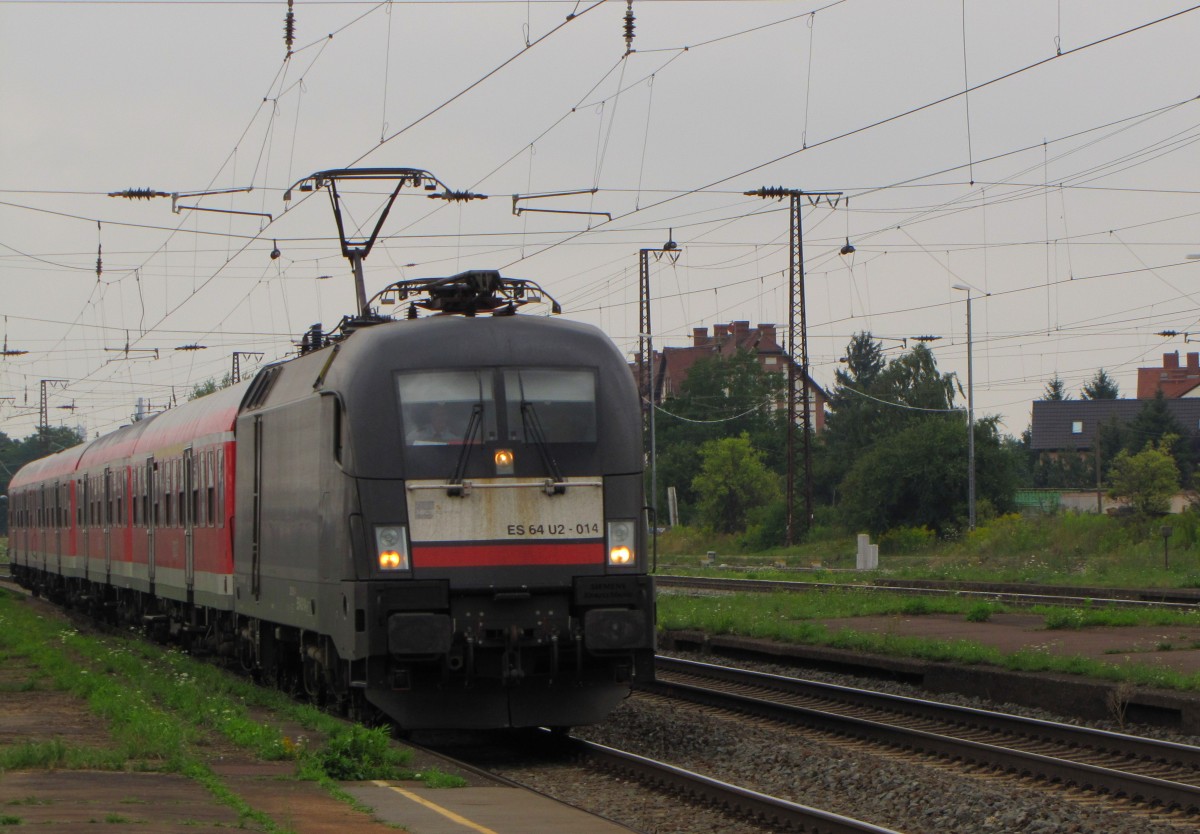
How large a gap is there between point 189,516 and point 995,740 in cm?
1190

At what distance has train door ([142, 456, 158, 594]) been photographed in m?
24.4

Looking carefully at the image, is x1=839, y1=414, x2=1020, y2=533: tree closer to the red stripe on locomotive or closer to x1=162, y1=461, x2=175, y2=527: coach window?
x1=162, y1=461, x2=175, y2=527: coach window

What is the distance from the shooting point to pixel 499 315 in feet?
44.4

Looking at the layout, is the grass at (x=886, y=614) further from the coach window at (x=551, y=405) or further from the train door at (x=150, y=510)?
the train door at (x=150, y=510)

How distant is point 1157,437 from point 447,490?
263ft

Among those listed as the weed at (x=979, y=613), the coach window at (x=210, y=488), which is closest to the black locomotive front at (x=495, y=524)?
the coach window at (x=210, y=488)

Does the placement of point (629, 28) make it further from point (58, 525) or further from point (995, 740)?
point (58, 525)

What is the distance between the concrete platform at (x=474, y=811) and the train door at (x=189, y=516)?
1110 cm

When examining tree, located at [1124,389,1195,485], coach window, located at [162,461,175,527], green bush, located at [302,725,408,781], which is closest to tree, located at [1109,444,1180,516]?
tree, located at [1124,389,1195,485]

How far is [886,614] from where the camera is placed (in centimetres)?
2445

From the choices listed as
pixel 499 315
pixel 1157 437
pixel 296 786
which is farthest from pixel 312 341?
pixel 1157 437

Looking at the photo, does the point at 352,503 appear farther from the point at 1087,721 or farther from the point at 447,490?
the point at 1087,721

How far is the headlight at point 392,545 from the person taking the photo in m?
12.2

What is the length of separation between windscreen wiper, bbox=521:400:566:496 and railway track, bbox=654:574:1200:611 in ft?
45.0
